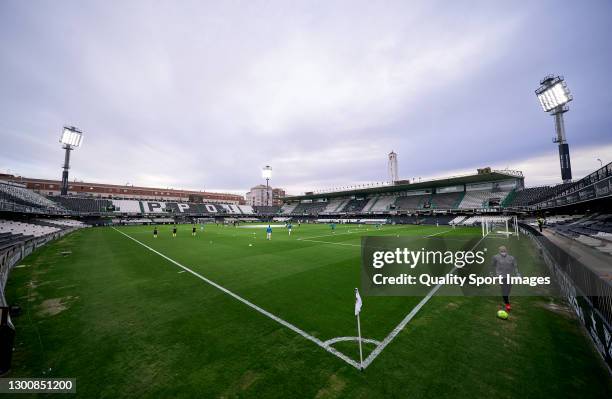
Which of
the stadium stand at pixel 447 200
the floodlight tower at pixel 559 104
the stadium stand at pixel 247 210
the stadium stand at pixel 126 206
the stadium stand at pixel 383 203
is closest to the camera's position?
the floodlight tower at pixel 559 104

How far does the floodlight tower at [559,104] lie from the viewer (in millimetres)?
42566

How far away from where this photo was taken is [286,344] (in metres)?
5.04

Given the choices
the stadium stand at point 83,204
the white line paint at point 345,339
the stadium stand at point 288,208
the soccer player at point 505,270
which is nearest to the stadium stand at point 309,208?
the stadium stand at point 288,208

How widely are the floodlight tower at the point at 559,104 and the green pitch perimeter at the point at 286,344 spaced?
5658cm

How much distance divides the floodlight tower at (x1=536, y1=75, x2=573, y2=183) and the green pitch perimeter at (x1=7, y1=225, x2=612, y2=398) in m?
56.6

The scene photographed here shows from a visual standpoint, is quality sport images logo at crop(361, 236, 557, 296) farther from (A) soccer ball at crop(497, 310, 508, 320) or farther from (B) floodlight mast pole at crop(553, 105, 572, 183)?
(B) floodlight mast pole at crop(553, 105, 572, 183)

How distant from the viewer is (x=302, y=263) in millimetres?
12906

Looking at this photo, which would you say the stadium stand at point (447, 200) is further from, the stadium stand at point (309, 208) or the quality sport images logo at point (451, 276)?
the quality sport images logo at point (451, 276)

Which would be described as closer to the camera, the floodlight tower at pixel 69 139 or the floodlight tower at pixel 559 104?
the floodlight tower at pixel 559 104

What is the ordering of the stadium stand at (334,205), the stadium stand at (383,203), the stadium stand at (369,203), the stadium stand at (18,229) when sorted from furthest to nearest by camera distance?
the stadium stand at (334,205) < the stadium stand at (369,203) < the stadium stand at (383,203) < the stadium stand at (18,229)

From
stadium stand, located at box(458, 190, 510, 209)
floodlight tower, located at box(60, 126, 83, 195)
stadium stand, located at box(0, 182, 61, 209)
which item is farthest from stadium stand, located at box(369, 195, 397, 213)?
floodlight tower, located at box(60, 126, 83, 195)

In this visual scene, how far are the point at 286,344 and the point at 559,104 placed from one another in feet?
211

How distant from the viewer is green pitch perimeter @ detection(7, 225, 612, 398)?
12.4 feet

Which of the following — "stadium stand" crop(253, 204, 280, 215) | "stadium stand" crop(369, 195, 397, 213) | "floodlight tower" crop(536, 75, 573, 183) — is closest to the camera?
"floodlight tower" crop(536, 75, 573, 183)
